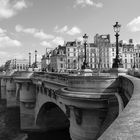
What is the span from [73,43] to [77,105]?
87.1 metres

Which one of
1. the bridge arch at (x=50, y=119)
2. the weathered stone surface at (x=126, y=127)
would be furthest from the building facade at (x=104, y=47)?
the weathered stone surface at (x=126, y=127)

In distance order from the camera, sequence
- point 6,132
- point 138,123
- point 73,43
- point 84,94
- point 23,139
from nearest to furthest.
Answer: point 138,123 < point 84,94 < point 23,139 < point 6,132 < point 73,43

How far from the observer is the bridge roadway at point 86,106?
3.98m

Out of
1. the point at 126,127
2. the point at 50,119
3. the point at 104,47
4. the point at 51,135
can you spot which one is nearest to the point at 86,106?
the point at 126,127

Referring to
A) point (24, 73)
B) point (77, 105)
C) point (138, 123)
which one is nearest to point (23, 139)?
point (24, 73)

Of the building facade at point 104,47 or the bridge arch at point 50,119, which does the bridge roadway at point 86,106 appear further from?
the building facade at point 104,47

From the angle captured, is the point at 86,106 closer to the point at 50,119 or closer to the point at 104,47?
the point at 50,119

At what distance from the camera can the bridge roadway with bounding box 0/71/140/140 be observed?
3979 millimetres

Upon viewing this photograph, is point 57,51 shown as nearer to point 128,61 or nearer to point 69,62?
point 69,62

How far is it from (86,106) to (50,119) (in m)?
21.9

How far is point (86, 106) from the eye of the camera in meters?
11.7

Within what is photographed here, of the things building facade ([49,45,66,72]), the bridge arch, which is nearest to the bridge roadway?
the bridge arch

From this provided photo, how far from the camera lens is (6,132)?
32.1 m

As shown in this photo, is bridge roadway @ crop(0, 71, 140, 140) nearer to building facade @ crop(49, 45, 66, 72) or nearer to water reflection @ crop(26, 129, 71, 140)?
water reflection @ crop(26, 129, 71, 140)
